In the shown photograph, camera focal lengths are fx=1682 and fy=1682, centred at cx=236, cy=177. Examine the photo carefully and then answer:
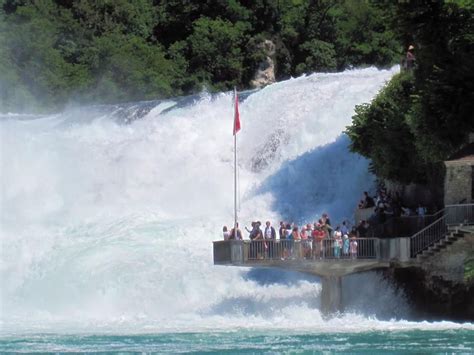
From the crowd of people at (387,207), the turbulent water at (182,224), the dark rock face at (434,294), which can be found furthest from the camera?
the crowd of people at (387,207)

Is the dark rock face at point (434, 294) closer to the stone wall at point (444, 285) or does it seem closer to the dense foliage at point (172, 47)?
the stone wall at point (444, 285)

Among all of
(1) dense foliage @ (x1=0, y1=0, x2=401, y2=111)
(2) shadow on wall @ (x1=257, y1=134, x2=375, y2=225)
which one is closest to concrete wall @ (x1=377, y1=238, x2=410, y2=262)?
(2) shadow on wall @ (x1=257, y1=134, x2=375, y2=225)

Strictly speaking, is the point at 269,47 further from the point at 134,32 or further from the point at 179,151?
the point at 179,151

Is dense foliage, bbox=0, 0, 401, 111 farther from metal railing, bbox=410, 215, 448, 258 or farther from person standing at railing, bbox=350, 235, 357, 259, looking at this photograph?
person standing at railing, bbox=350, 235, 357, 259

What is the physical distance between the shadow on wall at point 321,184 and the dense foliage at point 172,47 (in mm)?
35239

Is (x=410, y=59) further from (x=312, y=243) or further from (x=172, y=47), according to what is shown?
(x=172, y=47)

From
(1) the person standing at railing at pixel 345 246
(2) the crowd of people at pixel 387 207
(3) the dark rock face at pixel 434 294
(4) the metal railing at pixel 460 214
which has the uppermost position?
(2) the crowd of people at pixel 387 207

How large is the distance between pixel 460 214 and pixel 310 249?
4497mm

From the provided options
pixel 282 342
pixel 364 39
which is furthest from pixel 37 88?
pixel 282 342

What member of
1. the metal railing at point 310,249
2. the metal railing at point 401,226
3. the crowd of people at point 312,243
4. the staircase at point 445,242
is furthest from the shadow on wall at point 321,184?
the staircase at point 445,242

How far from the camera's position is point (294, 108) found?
219 ft

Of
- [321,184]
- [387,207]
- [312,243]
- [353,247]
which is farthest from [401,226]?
[321,184]

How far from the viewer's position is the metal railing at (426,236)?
49584 millimetres

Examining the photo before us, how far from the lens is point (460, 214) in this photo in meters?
48.8
